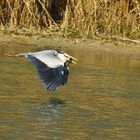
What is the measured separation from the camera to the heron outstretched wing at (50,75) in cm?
752

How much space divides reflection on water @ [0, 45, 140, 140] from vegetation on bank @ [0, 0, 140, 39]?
3.30 metres

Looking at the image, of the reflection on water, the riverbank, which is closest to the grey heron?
the reflection on water

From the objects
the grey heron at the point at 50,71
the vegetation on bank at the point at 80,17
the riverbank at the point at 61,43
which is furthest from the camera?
the vegetation on bank at the point at 80,17

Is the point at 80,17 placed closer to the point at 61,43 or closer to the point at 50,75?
the point at 61,43

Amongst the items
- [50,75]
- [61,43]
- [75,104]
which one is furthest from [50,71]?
[61,43]

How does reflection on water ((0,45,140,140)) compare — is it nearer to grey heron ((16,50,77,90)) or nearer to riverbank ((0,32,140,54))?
grey heron ((16,50,77,90))

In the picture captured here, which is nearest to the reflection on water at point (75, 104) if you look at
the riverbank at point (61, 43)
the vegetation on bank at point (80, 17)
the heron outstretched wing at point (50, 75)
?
the heron outstretched wing at point (50, 75)

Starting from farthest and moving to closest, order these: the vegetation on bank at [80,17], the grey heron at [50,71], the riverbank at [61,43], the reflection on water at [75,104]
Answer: the vegetation on bank at [80,17] < the riverbank at [61,43] < the grey heron at [50,71] < the reflection on water at [75,104]

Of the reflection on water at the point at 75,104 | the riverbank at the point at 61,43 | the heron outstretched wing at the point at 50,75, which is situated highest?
the heron outstretched wing at the point at 50,75

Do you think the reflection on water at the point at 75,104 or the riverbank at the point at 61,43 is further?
the riverbank at the point at 61,43

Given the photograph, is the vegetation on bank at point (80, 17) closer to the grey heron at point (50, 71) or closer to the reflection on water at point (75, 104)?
the reflection on water at point (75, 104)

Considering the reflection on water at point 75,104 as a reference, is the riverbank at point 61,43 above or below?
below

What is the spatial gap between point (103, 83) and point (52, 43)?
14.5ft

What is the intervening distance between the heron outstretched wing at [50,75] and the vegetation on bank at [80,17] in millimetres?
6510
